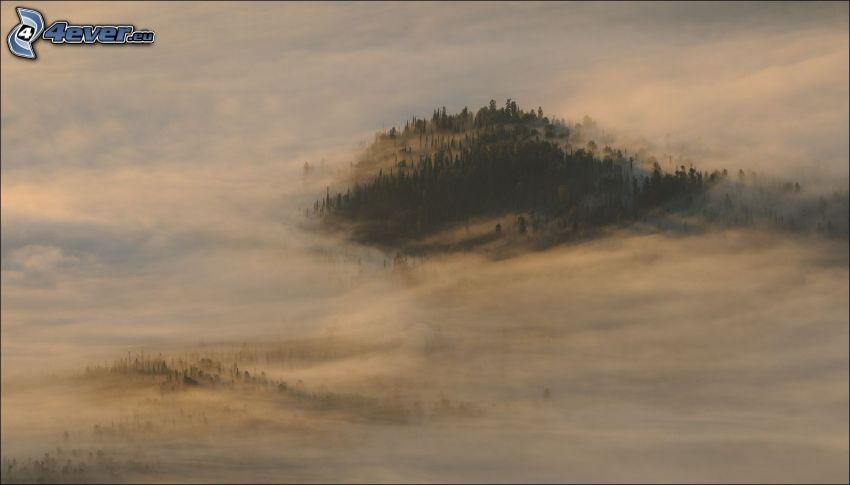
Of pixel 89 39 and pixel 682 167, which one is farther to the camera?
pixel 682 167

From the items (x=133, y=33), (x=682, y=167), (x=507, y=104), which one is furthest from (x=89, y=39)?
(x=682, y=167)

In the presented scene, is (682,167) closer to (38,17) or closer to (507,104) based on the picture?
(507,104)

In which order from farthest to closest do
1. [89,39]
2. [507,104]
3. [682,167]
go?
[682,167] → [507,104] → [89,39]

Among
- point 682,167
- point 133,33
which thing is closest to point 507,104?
point 682,167

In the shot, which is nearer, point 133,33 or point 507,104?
Result: point 133,33

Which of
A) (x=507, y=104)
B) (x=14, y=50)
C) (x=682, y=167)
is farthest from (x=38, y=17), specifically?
(x=682, y=167)

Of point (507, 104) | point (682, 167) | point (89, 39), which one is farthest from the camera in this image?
point (682, 167)

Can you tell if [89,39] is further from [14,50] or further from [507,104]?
[507,104]
